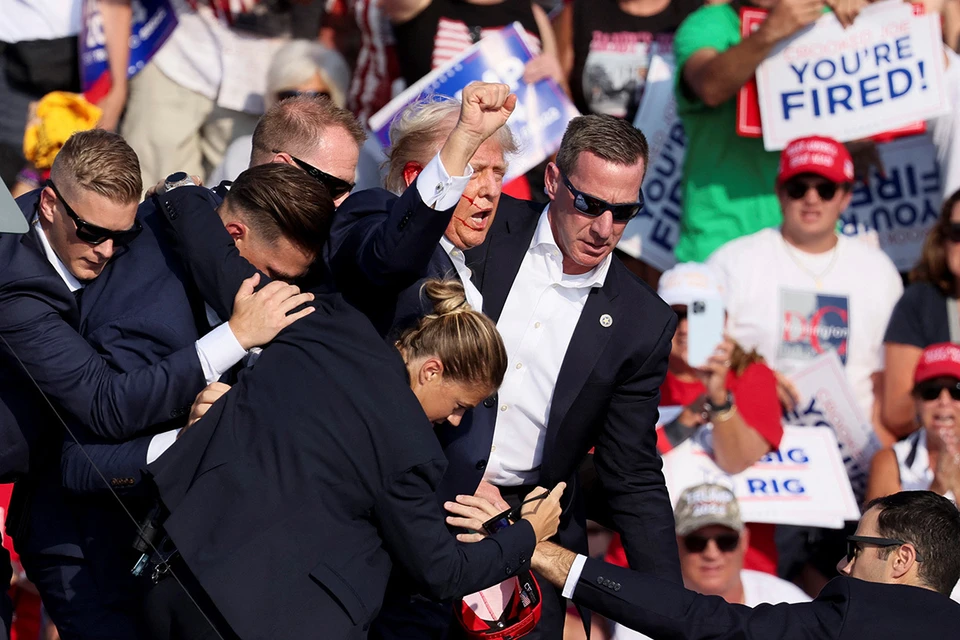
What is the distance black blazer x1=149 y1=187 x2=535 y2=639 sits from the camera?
11.6 feet

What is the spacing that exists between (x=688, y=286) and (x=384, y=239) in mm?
2913

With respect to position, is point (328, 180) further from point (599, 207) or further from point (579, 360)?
point (579, 360)

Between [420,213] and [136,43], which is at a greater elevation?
[420,213]

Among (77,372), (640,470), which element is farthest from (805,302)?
(77,372)

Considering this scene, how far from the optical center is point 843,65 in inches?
271

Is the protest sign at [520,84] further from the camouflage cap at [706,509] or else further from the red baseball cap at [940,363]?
the red baseball cap at [940,363]

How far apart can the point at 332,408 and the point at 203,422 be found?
33 cm

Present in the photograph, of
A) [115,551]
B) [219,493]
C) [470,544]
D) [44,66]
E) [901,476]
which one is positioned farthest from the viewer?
[44,66]

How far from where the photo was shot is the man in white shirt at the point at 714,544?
5859 mm

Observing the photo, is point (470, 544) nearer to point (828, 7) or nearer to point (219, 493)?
point (219, 493)

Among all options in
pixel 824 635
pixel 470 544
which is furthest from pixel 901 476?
pixel 470 544

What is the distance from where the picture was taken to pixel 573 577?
4148 millimetres

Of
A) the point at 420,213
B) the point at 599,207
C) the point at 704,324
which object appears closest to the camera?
the point at 420,213

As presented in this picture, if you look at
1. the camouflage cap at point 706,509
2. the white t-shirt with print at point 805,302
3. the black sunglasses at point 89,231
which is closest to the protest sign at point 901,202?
the white t-shirt with print at point 805,302
